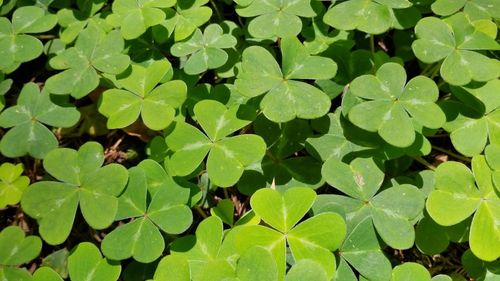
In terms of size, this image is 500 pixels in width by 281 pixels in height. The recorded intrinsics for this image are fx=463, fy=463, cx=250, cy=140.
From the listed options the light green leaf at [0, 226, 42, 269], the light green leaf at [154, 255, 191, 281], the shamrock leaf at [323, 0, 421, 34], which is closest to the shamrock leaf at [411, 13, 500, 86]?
the shamrock leaf at [323, 0, 421, 34]

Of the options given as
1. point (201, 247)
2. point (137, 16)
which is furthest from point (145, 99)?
point (201, 247)

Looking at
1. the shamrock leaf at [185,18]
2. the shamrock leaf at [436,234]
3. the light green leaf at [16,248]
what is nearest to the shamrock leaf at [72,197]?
the light green leaf at [16,248]

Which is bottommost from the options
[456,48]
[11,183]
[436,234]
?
[11,183]

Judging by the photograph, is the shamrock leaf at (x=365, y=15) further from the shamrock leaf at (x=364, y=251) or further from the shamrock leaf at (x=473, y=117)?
the shamrock leaf at (x=364, y=251)

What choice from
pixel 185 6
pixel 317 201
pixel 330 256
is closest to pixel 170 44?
pixel 185 6

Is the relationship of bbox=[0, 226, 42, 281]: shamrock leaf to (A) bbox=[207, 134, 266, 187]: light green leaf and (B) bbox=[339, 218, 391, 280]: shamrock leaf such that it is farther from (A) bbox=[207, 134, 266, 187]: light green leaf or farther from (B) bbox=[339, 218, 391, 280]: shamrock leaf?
(B) bbox=[339, 218, 391, 280]: shamrock leaf

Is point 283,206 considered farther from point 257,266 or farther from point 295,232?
point 257,266
